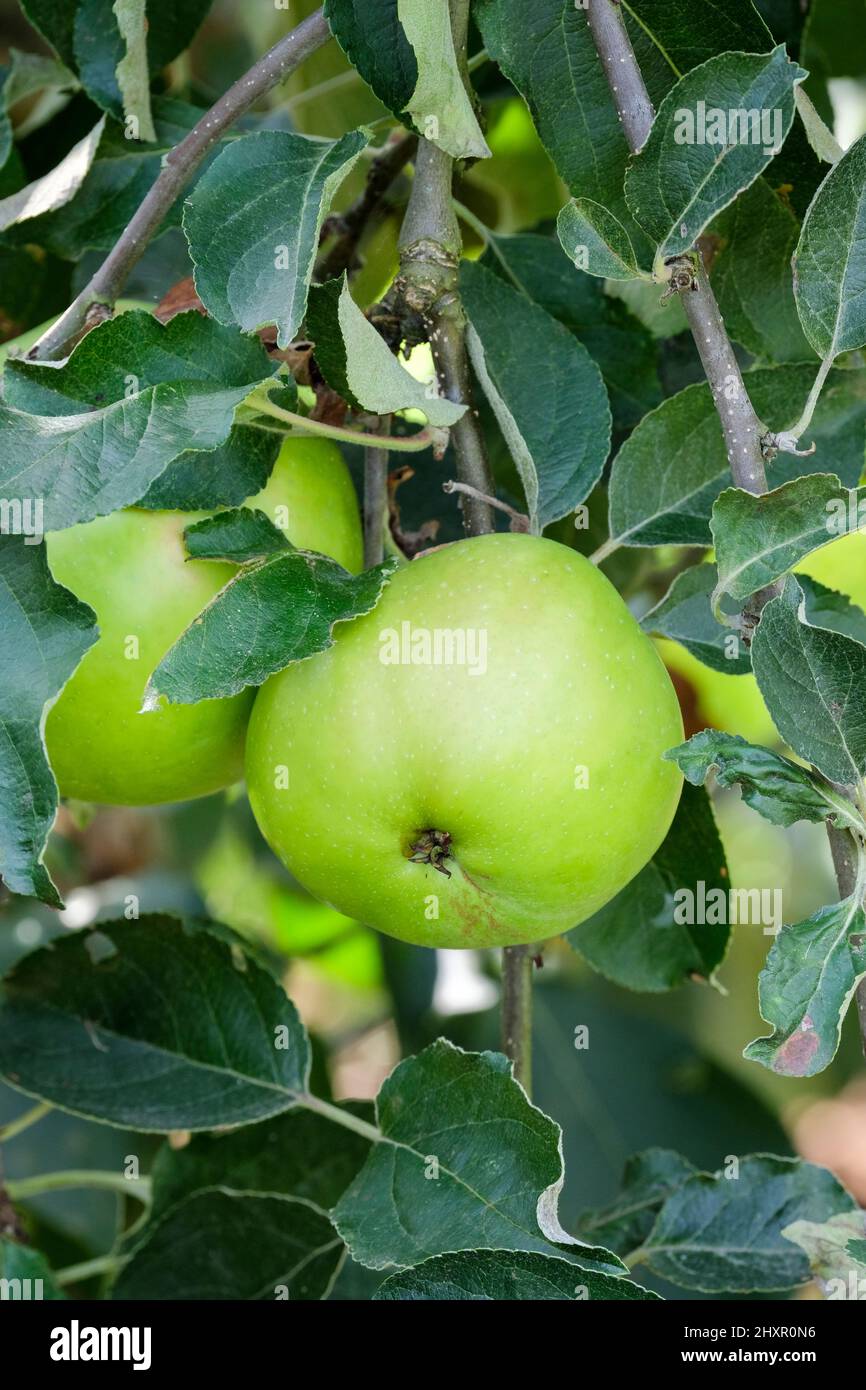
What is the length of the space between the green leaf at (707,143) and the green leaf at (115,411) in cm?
18

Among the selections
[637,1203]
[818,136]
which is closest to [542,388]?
[818,136]

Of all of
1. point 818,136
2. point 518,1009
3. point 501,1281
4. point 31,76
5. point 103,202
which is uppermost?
point 31,76

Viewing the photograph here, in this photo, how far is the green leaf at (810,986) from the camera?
492mm

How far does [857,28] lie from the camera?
0.99 metres

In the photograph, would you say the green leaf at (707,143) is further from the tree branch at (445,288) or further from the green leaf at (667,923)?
the green leaf at (667,923)

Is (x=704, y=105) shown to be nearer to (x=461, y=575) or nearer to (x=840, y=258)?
(x=840, y=258)

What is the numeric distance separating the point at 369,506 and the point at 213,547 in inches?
4.7

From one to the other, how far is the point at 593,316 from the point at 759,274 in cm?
15

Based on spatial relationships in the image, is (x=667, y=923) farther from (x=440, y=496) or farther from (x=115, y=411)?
(x=115, y=411)

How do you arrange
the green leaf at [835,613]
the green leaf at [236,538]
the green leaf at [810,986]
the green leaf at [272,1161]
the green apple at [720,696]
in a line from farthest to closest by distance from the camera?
the green apple at [720,696] < the green leaf at [272,1161] < the green leaf at [835,613] < the green leaf at [236,538] < the green leaf at [810,986]

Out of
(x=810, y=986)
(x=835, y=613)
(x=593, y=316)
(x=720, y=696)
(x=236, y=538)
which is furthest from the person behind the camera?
(x=720, y=696)

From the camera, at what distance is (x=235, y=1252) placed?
33.8 inches

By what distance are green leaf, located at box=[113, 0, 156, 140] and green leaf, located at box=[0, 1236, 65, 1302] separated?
2.06 ft

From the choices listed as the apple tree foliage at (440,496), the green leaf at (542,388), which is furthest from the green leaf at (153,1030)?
the green leaf at (542,388)
